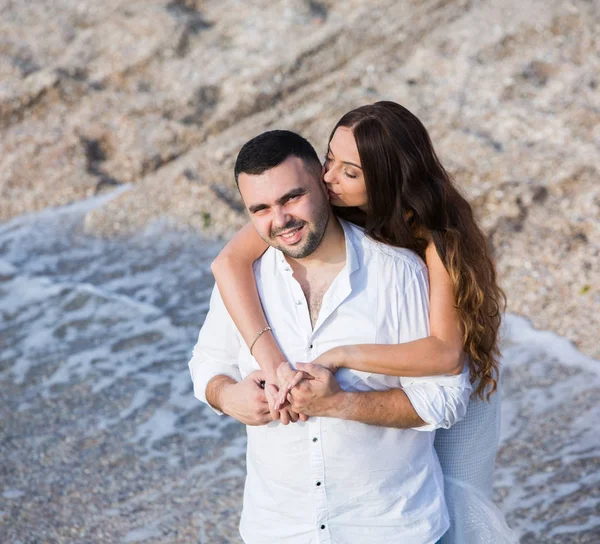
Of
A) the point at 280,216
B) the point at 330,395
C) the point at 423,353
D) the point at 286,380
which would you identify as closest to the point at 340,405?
the point at 330,395

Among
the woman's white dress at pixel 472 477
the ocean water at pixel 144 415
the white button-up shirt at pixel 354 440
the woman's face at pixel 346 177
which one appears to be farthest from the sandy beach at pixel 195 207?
the woman's face at pixel 346 177

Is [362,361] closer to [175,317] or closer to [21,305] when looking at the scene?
[175,317]

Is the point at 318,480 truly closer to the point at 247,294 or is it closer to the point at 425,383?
the point at 425,383

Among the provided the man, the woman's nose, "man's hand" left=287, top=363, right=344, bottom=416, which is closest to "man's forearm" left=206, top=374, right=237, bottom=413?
the man

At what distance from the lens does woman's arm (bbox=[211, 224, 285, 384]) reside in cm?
232

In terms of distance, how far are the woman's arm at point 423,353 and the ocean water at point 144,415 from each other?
5.89 ft

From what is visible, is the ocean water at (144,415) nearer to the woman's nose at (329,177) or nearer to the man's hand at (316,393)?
the man's hand at (316,393)

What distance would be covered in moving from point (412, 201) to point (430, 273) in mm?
227

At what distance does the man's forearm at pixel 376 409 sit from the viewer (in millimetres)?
2230

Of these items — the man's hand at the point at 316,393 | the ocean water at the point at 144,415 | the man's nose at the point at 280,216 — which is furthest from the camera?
the ocean water at the point at 144,415

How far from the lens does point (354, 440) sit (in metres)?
2.28

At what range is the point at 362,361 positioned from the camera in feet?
7.40

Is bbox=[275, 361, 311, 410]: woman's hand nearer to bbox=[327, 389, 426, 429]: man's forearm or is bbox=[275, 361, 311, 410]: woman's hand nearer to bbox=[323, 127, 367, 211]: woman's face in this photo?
bbox=[327, 389, 426, 429]: man's forearm

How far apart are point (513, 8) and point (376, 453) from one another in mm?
6557
